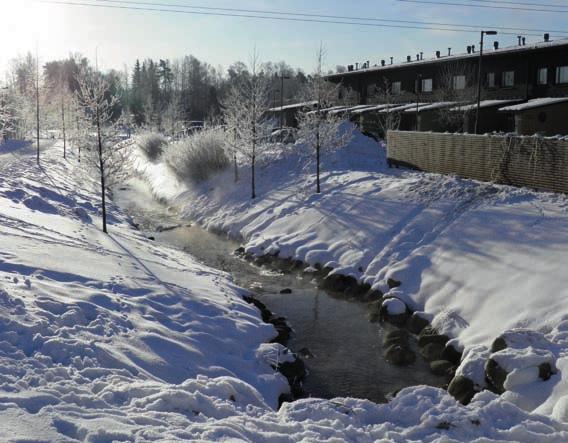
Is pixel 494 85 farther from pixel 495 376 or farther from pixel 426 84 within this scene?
pixel 495 376

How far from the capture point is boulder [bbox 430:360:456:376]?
12056 millimetres

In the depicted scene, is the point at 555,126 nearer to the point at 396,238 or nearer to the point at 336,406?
the point at 396,238

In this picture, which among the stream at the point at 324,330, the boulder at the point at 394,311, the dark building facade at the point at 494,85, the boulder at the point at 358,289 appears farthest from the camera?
the dark building facade at the point at 494,85

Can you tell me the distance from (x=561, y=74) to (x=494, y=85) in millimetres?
5115

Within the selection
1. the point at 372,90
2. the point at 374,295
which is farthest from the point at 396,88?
the point at 374,295

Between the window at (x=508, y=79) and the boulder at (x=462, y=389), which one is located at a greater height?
the window at (x=508, y=79)

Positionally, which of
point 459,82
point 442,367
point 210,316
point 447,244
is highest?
point 459,82

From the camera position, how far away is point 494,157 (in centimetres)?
2191

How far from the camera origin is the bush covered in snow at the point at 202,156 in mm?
35562

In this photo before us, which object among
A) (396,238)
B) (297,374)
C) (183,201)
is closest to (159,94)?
(183,201)

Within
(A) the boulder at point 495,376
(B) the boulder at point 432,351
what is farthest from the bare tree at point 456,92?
(A) the boulder at point 495,376

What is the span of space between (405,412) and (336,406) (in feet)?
3.42

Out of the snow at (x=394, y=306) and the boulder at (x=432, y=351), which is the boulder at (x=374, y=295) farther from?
the boulder at (x=432, y=351)

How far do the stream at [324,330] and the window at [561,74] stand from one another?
2420 cm
